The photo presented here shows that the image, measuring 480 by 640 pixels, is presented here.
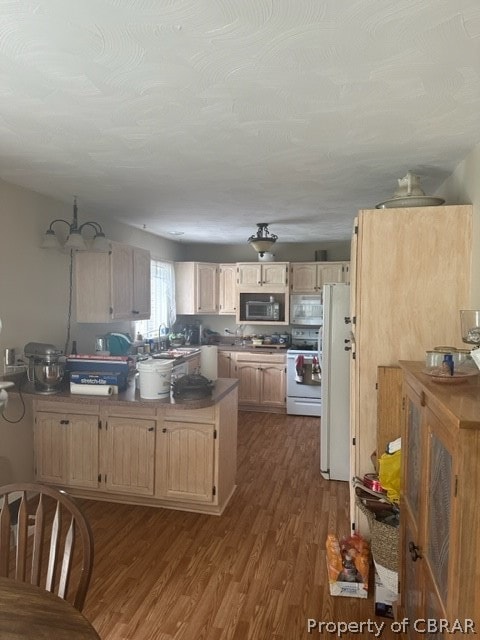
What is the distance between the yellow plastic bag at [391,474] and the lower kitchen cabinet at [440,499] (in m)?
0.30

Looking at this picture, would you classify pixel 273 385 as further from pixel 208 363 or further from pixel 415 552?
pixel 415 552

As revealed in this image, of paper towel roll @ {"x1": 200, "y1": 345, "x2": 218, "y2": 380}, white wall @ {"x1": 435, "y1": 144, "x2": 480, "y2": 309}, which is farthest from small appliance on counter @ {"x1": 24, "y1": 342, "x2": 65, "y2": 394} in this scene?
white wall @ {"x1": 435, "y1": 144, "x2": 480, "y2": 309}

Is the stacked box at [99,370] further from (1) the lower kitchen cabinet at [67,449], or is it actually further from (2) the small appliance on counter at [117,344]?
(2) the small appliance on counter at [117,344]

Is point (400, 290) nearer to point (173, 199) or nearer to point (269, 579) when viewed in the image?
point (269, 579)

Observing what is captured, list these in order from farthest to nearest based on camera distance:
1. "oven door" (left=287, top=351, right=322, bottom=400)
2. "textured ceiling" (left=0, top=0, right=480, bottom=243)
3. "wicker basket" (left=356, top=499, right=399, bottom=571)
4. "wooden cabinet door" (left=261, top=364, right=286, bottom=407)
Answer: "wooden cabinet door" (left=261, top=364, right=286, bottom=407)
"oven door" (left=287, top=351, right=322, bottom=400)
"wicker basket" (left=356, top=499, right=399, bottom=571)
"textured ceiling" (left=0, top=0, right=480, bottom=243)

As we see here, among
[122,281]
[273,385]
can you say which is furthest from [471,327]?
[273,385]

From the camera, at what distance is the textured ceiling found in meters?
1.20

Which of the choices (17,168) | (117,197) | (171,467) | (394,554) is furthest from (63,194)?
(394,554)

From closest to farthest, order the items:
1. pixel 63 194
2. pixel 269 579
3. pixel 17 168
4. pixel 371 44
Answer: pixel 371 44, pixel 269 579, pixel 17 168, pixel 63 194

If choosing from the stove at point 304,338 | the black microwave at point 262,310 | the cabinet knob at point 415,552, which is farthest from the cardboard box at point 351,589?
the black microwave at point 262,310

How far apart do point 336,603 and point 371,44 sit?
8.12 ft

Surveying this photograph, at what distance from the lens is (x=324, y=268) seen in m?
5.65

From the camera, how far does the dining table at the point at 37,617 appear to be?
1.00 meters

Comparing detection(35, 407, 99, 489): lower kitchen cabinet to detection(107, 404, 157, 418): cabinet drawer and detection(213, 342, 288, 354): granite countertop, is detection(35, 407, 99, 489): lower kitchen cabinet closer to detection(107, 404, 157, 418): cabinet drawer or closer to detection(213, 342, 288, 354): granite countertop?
detection(107, 404, 157, 418): cabinet drawer
